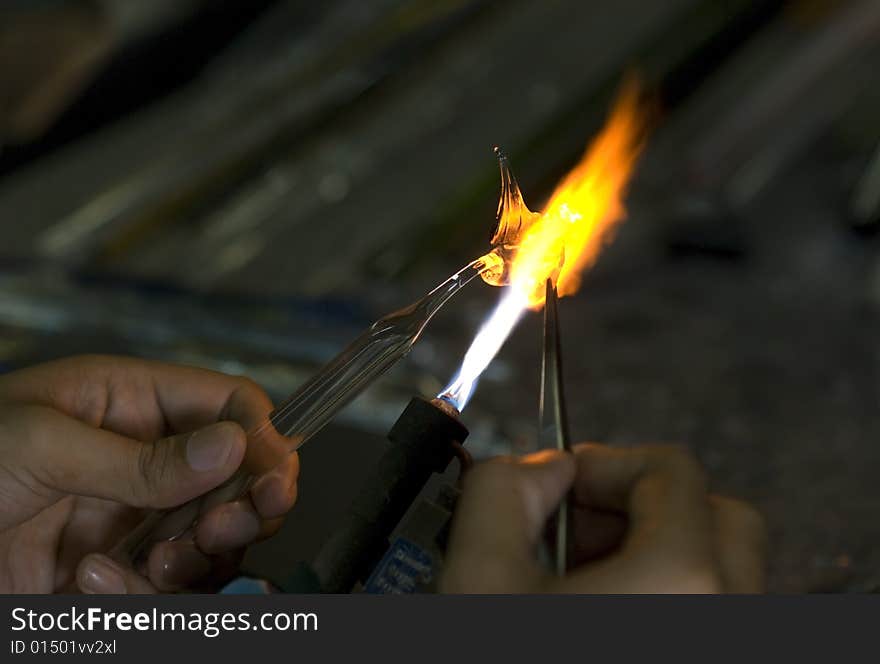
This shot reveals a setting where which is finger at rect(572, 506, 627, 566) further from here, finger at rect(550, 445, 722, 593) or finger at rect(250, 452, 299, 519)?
finger at rect(250, 452, 299, 519)

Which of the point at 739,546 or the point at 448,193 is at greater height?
the point at 448,193

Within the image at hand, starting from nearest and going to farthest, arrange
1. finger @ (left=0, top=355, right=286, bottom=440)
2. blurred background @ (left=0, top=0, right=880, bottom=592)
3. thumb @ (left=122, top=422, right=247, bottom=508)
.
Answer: thumb @ (left=122, top=422, right=247, bottom=508) → finger @ (left=0, top=355, right=286, bottom=440) → blurred background @ (left=0, top=0, right=880, bottom=592)

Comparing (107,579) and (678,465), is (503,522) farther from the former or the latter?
(107,579)

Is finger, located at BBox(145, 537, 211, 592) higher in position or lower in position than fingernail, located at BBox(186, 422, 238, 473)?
lower

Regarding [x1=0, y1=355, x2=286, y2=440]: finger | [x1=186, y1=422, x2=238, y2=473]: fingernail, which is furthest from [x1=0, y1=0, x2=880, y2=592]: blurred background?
[x1=186, y1=422, x2=238, y2=473]: fingernail

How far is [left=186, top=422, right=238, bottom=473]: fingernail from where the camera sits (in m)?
0.48

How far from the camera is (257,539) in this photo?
0.50 metres

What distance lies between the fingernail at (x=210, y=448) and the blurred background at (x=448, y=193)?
0.32 metres

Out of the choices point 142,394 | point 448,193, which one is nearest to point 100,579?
point 142,394

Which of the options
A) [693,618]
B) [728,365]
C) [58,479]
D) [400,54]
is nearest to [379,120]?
[400,54]

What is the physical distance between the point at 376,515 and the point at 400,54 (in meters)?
1.14

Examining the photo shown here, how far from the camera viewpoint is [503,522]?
404 millimetres

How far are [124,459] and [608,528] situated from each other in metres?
0.25

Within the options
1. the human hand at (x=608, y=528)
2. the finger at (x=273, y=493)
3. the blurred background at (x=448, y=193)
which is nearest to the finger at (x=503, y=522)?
the human hand at (x=608, y=528)
